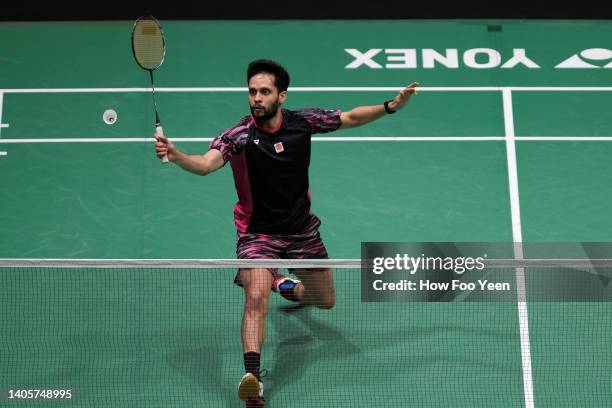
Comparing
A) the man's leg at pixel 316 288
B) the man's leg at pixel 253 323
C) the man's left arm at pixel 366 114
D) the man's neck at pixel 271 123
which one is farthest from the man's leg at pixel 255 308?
the man's left arm at pixel 366 114

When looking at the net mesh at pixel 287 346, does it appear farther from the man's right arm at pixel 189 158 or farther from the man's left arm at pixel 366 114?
the man's left arm at pixel 366 114

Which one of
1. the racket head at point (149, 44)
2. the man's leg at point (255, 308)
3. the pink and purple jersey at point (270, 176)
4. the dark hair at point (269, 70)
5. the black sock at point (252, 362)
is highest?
the racket head at point (149, 44)

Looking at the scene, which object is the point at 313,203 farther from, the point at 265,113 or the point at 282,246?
the point at 265,113

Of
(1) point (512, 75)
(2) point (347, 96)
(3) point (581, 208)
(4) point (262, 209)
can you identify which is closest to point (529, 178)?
(3) point (581, 208)

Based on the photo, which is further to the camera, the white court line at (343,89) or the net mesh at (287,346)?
the white court line at (343,89)

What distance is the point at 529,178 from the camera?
9633mm

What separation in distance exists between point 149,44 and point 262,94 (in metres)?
1.02

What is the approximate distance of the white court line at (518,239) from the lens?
7.86 meters

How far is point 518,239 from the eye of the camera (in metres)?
9.09

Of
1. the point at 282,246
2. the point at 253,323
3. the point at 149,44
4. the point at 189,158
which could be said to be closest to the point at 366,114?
the point at 282,246

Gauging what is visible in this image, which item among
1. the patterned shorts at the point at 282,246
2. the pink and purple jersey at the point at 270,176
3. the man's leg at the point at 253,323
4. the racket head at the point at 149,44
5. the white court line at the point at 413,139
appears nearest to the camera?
the man's leg at the point at 253,323

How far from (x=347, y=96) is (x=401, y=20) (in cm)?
130
